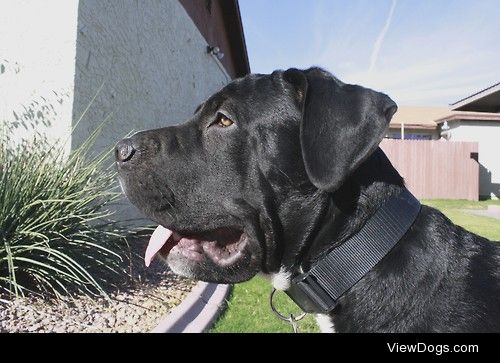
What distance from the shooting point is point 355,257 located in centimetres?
194

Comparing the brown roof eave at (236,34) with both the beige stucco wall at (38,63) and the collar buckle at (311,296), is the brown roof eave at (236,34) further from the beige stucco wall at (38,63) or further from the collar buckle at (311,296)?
the collar buckle at (311,296)

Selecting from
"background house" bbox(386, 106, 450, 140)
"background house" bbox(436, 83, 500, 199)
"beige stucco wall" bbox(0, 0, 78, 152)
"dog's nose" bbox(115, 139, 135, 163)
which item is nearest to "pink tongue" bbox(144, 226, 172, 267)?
"dog's nose" bbox(115, 139, 135, 163)

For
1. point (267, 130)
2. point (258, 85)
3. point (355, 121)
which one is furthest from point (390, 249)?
point (258, 85)

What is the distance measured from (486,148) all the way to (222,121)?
22814mm

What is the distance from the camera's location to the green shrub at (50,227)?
12.6 ft

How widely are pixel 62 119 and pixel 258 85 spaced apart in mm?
3755

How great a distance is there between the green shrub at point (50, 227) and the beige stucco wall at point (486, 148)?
20.8m

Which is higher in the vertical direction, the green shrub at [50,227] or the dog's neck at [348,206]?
the dog's neck at [348,206]

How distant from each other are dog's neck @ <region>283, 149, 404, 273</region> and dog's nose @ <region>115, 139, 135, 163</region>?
37.3 inches

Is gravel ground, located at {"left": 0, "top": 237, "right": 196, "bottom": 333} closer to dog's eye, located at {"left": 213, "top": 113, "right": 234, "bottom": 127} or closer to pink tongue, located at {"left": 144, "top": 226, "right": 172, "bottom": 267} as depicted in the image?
pink tongue, located at {"left": 144, "top": 226, "right": 172, "bottom": 267}

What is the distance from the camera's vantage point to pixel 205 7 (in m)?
13.0

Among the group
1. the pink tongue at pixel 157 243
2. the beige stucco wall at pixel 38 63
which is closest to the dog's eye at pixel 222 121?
the pink tongue at pixel 157 243

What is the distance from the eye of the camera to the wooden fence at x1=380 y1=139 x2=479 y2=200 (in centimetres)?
1992
